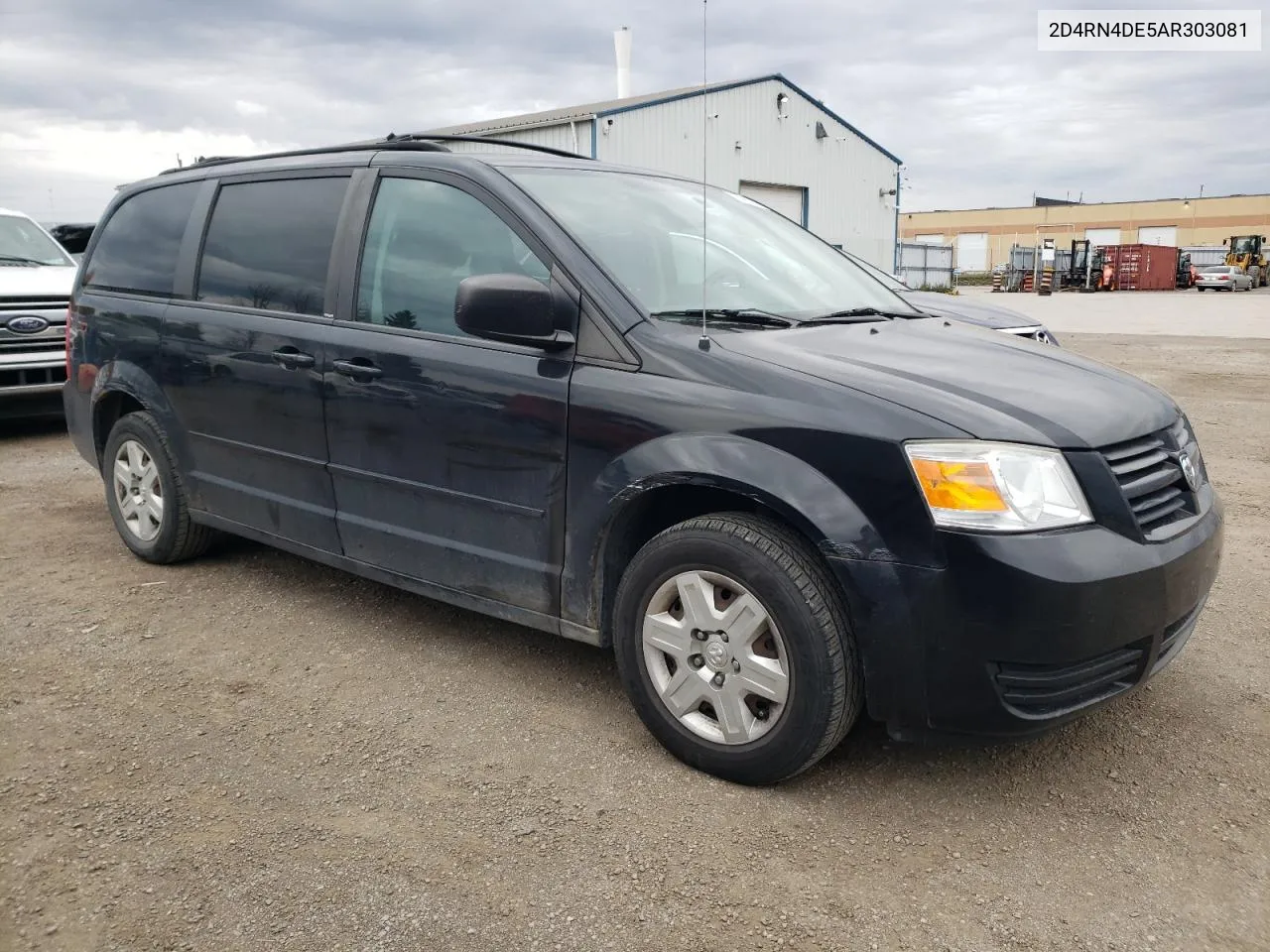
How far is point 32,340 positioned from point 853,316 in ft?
22.9

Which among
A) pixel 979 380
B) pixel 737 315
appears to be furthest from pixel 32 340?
pixel 979 380

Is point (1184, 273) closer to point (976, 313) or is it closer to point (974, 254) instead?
point (974, 254)

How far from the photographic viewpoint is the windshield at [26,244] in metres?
8.80

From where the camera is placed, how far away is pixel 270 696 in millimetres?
3371

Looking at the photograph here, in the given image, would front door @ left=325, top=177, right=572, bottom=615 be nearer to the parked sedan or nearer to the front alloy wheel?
the front alloy wheel

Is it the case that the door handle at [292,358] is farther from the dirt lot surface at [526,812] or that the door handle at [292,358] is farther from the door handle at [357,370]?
the dirt lot surface at [526,812]

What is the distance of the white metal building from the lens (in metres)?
19.0

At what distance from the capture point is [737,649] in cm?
270

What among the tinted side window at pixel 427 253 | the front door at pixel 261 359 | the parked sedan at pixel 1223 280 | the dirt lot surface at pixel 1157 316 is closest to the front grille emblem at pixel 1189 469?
the tinted side window at pixel 427 253

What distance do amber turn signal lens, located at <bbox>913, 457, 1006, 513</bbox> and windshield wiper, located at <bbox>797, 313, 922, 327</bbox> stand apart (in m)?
0.91

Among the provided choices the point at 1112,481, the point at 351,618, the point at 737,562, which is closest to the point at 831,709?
the point at 737,562

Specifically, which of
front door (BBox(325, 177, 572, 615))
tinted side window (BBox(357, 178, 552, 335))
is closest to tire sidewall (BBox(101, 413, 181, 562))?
front door (BBox(325, 177, 572, 615))

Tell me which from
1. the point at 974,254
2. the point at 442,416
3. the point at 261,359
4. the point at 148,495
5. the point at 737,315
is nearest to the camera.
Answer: the point at 737,315

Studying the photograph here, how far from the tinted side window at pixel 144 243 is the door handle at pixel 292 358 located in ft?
3.19
